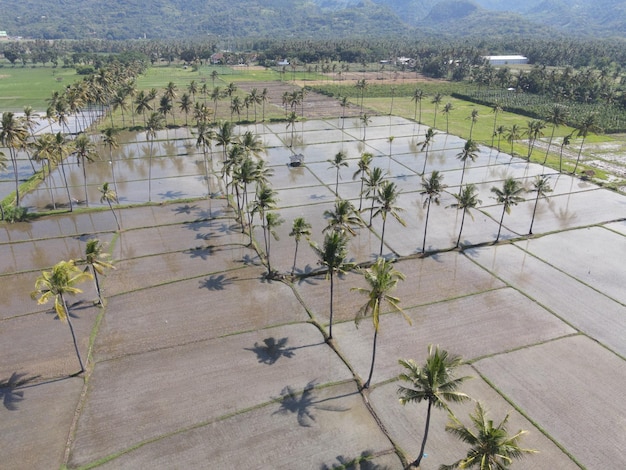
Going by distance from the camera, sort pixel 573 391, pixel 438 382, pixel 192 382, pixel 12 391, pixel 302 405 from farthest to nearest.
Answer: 1. pixel 192 382
2. pixel 573 391
3. pixel 12 391
4. pixel 302 405
5. pixel 438 382

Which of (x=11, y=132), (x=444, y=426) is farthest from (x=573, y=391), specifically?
(x=11, y=132)

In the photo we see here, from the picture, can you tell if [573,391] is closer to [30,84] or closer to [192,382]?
[192,382]

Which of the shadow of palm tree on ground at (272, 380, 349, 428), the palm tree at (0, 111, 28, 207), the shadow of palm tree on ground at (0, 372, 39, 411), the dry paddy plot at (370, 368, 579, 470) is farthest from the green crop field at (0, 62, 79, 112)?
the dry paddy plot at (370, 368, 579, 470)

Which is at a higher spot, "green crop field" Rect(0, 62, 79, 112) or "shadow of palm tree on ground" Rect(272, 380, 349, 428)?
"green crop field" Rect(0, 62, 79, 112)

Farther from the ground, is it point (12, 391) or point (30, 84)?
point (30, 84)

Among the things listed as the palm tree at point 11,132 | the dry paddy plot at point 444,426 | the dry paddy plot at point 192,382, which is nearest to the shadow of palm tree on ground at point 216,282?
the dry paddy plot at point 192,382

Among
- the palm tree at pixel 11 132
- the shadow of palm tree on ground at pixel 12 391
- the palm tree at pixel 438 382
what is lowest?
the shadow of palm tree on ground at pixel 12 391

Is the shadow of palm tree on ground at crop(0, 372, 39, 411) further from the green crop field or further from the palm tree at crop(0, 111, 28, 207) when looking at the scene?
the green crop field

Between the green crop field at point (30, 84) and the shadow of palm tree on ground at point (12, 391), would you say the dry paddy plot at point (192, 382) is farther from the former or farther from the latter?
the green crop field at point (30, 84)
